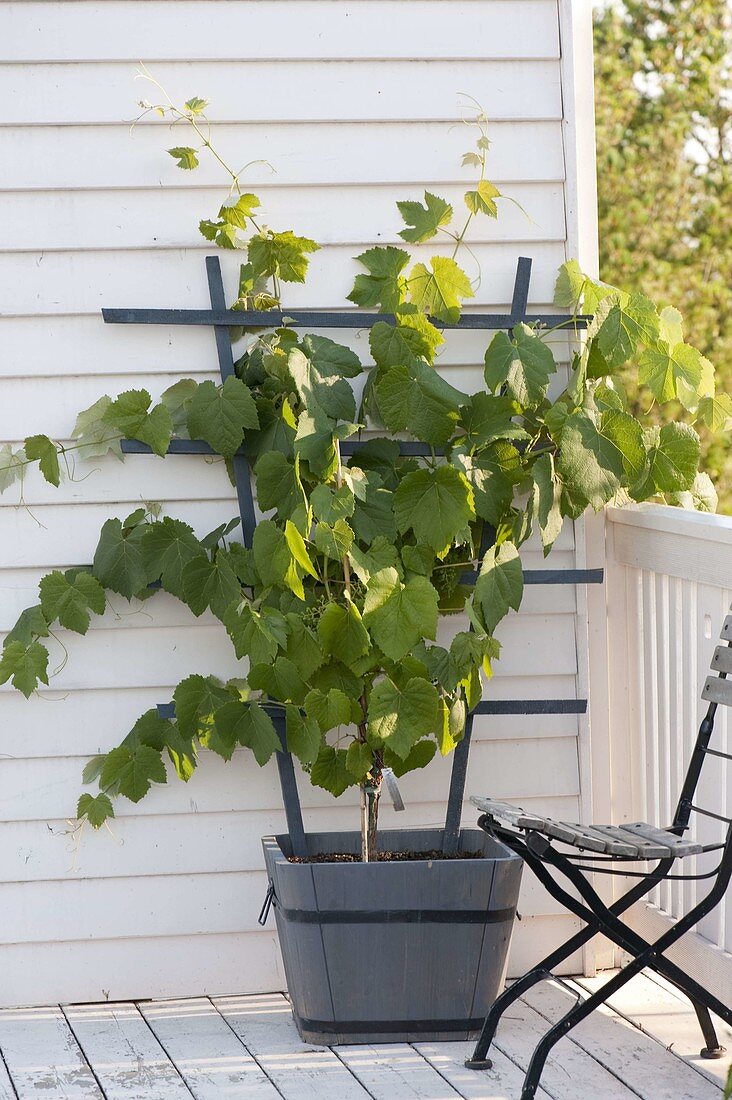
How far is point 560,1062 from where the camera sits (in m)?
2.54

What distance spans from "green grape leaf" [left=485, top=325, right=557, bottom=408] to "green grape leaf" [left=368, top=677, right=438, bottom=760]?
2.07 feet

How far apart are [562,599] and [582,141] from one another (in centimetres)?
105

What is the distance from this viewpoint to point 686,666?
2.80 metres

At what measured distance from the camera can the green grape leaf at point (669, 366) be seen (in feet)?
9.12

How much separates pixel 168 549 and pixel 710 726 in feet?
3.87

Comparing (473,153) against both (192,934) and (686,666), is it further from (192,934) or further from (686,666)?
(192,934)

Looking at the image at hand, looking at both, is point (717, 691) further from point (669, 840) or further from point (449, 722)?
point (449, 722)

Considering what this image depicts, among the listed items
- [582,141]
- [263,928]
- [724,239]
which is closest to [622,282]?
[724,239]

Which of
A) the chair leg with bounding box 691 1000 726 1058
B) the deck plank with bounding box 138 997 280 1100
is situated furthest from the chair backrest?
the deck plank with bounding box 138 997 280 1100

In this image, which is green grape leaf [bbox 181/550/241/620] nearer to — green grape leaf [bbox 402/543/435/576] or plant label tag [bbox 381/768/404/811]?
green grape leaf [bbox 402/543/435/576]

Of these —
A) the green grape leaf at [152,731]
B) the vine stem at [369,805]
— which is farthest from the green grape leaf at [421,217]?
the green grape leaf at [152,731]

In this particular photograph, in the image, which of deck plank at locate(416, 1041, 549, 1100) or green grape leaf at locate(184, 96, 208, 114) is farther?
green grape leaf at locate(184, 96, 208, 114)

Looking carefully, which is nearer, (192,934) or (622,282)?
(192,934)

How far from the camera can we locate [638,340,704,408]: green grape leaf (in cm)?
278
